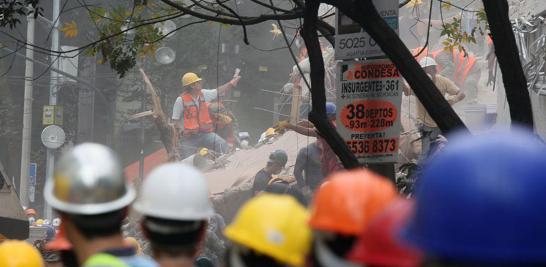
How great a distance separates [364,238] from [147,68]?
20.9 m

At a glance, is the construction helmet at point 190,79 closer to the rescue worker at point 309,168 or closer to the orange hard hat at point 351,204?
the rescue worker at point 309,168

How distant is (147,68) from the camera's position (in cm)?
2303

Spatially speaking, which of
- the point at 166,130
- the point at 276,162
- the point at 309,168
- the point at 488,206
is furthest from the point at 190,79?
the point at 488,206

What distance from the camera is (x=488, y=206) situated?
1833 millimetres

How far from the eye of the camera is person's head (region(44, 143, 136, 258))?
11.5 feet

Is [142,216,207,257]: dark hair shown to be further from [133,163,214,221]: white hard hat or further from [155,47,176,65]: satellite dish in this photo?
[155,47,176,65]: satellite dish

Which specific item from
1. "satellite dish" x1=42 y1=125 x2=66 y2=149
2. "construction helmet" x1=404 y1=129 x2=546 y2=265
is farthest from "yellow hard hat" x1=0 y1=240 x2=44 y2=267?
"satellite dish" x1=42 y1=125 x2=66 y2=149

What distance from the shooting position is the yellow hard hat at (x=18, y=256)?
4.86 metres

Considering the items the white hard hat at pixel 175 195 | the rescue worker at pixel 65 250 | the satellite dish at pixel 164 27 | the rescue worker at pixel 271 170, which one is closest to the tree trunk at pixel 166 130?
the satellite dish at pixel 164 27

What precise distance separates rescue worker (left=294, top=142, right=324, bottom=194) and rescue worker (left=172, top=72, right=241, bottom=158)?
4770mm

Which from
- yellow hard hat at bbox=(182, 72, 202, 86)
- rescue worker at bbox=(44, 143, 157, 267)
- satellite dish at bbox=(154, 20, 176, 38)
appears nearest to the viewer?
rescue worker at bbox=(44, 143, 157, 267)

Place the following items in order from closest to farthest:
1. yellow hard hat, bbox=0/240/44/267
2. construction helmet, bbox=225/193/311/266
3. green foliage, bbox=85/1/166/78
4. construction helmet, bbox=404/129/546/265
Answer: construction helmet, bbox=404/129/546/265 → construction helmet, bbox=225/193/311/266 → yellow hard hat, bbox=0/240/44/267 → green foliage, bbox=85/1/166/78

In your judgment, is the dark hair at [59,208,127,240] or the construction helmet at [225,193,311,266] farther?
the dark hair at [59,208,127,240]

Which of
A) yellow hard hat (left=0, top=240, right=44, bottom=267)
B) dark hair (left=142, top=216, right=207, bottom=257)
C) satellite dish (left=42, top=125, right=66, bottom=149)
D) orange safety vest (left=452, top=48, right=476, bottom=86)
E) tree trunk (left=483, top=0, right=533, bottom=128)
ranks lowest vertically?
satellite dish (left=42, top=125, right=66, bottom=149)
